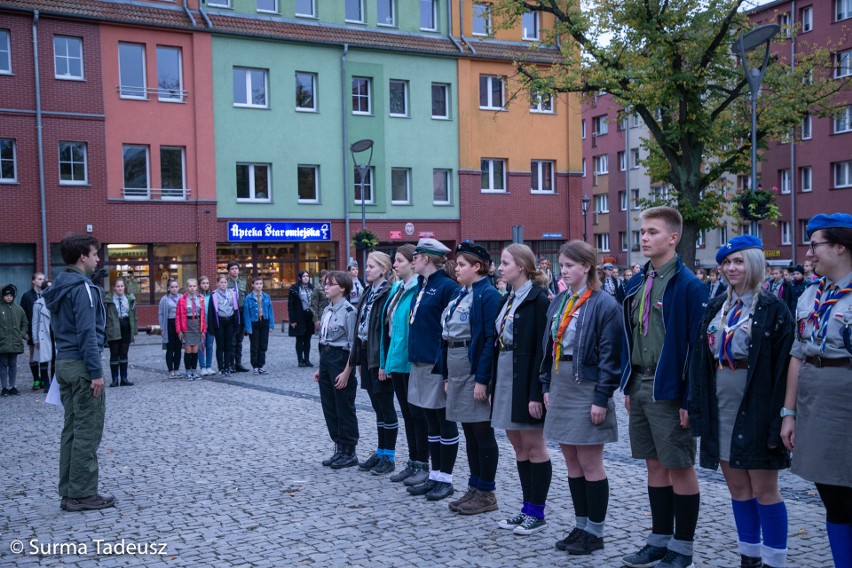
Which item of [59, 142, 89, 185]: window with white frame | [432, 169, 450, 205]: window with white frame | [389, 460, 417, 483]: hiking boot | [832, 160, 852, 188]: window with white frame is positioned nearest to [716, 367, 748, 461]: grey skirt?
[389, 460, 417, 483]: hiking boot

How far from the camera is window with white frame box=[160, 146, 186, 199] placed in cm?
3294

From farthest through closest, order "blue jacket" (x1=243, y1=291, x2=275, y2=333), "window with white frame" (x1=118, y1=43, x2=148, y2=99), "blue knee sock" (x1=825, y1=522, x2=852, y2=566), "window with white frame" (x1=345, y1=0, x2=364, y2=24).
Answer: "window with white frame" (x1=345, y1=0, x2=364, y2=24) < "window with white frame" (x1=118, y1=43, x2=148, y2=99) < "blue jacket" (x1=243, y1=291, x2=275, y2=333) < "blue knee sock" (x1=825, y1=522, x2=852, y2=566)

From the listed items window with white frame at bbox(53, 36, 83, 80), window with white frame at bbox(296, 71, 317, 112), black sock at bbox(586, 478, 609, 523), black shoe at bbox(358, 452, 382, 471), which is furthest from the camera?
window with white frame at bbox(296, 71, 317, 112)

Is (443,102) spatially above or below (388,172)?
above

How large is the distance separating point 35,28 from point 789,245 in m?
40.6

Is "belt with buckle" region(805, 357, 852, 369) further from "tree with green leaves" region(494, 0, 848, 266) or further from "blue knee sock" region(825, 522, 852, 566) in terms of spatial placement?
"tree with green leaves" region(494, 0, 848, 266)

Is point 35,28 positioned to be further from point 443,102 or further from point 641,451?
point 641,451

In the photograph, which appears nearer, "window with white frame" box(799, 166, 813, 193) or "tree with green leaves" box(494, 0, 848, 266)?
"tree with green leaves" box(494, 0, 848, 266)

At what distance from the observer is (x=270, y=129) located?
34.6m

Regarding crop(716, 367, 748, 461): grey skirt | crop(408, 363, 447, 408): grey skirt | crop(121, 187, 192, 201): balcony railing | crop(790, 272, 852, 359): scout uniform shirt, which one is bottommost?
crop(408, 363, 447, 408): grey skirt

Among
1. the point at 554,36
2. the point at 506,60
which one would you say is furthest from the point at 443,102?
the point at 554,36

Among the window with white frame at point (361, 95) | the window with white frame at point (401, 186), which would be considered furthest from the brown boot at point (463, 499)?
the window with white frame at point (361, 95)

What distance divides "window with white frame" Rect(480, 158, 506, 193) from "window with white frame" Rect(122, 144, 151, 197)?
1443 centimetres

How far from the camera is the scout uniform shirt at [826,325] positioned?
173 inches
